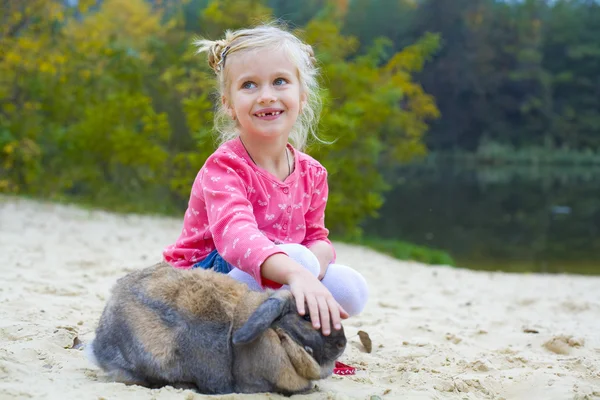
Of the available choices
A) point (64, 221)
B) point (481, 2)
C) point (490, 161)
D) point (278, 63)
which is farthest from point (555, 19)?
point (278, 63)

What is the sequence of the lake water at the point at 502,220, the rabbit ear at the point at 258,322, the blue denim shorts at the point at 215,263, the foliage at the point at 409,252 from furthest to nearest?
1. the lake water at the point at 502,220
2. the foliage at the point at 409,252
3. the blue denim shorts at the point at 215,263
4. the rabbit ear at the point at 258,322

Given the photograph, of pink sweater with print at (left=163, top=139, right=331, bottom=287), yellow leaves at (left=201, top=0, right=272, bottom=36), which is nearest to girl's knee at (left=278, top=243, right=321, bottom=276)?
pink sweater with print at (left=163, top=139, right=331, bottom=287)

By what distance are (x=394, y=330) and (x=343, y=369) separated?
3.62 ft

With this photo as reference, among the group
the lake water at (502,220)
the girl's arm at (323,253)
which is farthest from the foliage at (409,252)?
the girl's arm at (323,253)

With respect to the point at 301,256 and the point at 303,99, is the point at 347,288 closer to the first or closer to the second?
the point at 301,256

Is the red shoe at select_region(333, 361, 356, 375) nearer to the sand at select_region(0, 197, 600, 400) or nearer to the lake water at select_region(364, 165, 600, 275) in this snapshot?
the sand at select_region(0, 197, 600, 400)

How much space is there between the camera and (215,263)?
2646 millimetres

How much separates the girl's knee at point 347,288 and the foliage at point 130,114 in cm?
706

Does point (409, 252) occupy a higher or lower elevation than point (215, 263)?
lower

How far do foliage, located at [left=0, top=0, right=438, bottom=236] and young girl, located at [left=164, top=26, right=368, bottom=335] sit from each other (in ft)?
22.4

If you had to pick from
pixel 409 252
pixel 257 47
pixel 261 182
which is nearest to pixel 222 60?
pixel 257 47

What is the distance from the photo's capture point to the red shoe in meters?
2.73

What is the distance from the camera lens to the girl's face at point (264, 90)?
2703mm

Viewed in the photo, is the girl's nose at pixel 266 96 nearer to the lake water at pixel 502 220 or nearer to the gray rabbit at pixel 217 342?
the gray rabbit at pixel 217 342
